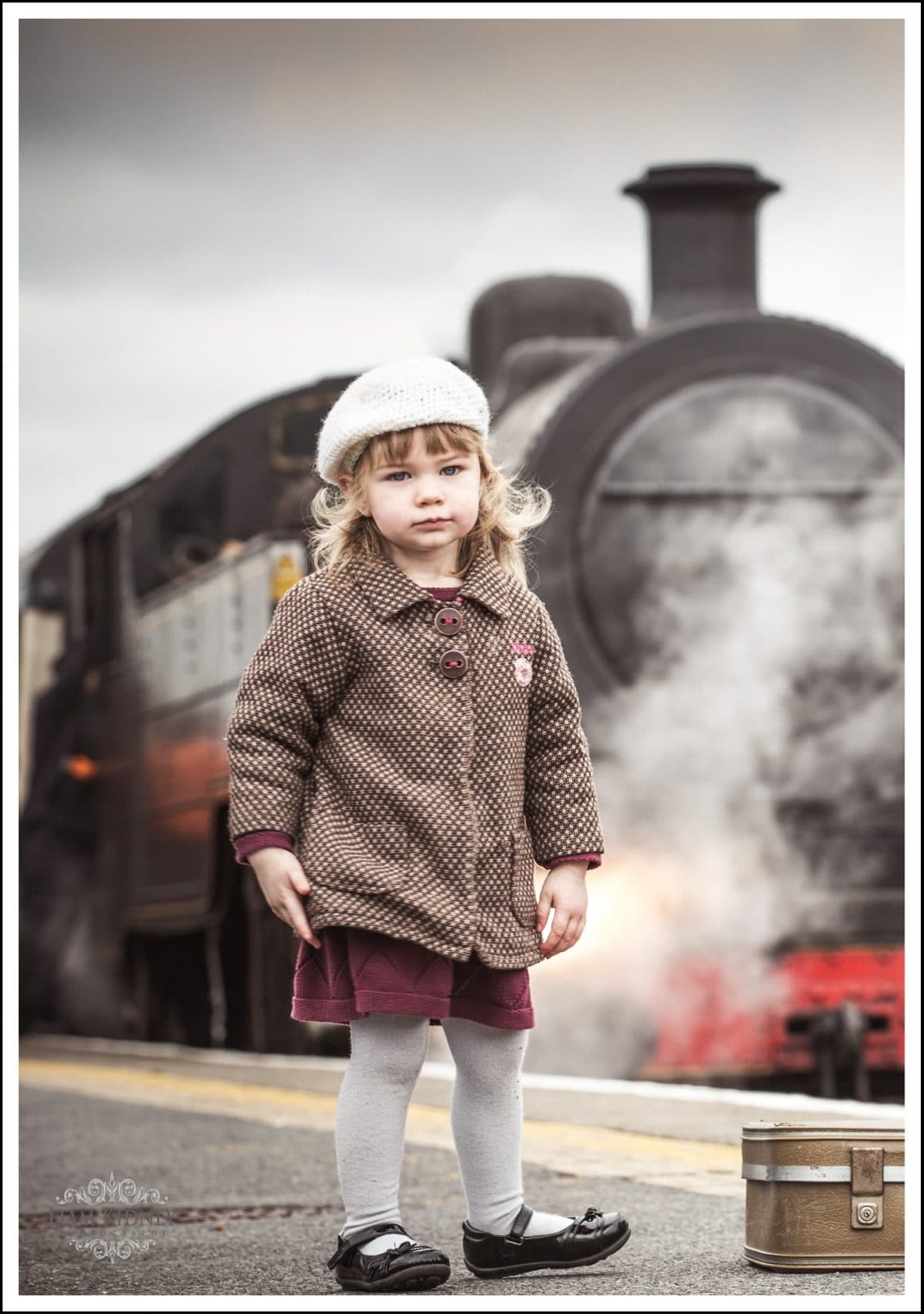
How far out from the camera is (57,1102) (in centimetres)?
577

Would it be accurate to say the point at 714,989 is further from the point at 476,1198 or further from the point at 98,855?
the point at 476,1198

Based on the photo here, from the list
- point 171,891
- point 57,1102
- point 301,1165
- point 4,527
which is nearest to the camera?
point 4,527

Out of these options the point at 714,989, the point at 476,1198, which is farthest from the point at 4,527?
the point at 714,989

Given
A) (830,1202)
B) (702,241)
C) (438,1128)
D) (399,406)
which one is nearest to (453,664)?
(399,406)

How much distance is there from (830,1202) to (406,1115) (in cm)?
53

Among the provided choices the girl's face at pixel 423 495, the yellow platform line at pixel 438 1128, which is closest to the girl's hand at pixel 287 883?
the girl's face at pixel 423 495

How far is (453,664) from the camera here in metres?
2.46

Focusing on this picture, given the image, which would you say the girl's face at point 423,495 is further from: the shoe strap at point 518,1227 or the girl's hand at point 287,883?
the shoe strap at point 518,1227

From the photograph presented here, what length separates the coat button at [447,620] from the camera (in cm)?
248

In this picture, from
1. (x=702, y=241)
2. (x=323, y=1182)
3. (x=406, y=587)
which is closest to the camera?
(x=406, y=587)

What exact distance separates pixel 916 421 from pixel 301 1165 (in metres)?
2.16

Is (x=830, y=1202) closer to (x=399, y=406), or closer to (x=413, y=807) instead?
(x=413, y=807)

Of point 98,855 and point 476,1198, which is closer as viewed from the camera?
point 476,1198

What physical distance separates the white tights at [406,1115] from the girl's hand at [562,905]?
12 cm
